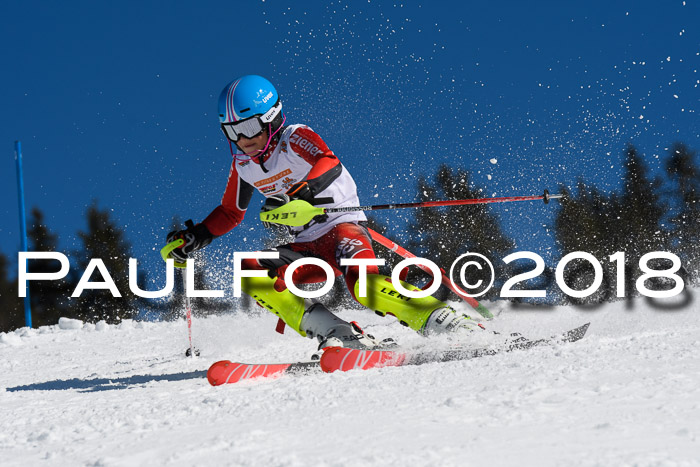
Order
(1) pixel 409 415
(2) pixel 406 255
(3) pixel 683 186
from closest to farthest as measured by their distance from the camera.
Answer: (1) pixel 409 415
(2) pixel 406 255
(3) pixel 683 186

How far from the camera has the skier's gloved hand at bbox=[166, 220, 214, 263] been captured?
4531 mm

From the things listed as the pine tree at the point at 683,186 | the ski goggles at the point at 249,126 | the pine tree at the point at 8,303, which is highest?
the ski goggles at the point at 249,126

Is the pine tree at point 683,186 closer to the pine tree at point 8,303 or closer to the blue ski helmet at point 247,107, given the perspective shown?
the blue ski helmet at point 247,107

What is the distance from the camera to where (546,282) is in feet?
46.0

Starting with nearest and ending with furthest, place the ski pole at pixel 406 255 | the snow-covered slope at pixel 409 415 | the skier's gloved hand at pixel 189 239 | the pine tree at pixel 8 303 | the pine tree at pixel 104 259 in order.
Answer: the snow-covered slope at pixel 409 415, the ski pole at pixel 406 255, the skier's gloved hand at pixel 189 239, the pine tree at pixel 104 259, the pine tree at pixel 8 303

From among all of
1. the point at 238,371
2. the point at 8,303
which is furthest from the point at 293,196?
the point at 8,303

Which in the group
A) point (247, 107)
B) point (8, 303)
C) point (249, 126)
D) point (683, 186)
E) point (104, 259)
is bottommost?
point (8, 303)

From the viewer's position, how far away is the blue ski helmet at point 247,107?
13.7ft

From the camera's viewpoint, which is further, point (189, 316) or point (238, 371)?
point (189, 316)

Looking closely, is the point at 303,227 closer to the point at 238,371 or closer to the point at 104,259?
the point at 238,371

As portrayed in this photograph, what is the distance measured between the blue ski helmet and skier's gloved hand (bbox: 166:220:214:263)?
74cm

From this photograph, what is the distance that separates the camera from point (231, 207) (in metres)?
4.81

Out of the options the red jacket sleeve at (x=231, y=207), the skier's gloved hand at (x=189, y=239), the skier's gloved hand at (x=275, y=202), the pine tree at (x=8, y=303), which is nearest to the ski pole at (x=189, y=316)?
the skier's gloved hand at (x=189, y=239)

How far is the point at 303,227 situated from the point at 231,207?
0.75m
